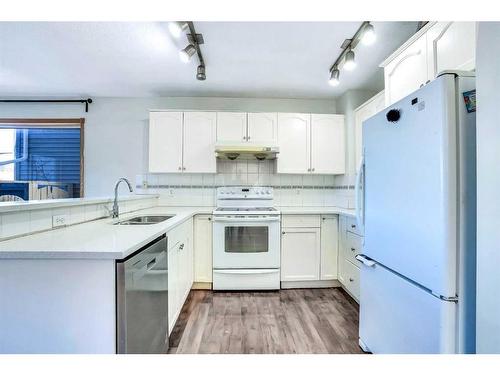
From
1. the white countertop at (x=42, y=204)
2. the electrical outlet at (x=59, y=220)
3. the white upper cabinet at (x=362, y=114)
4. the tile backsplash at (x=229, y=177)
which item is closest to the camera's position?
the white countertop at (x=42, y=204)

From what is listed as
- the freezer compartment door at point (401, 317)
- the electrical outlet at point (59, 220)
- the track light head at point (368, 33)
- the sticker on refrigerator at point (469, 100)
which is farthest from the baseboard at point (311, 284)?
the track light head at point (368, 33)

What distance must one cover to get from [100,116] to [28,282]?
2970 mm

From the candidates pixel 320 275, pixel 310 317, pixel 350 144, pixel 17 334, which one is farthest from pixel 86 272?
pixel 350 144

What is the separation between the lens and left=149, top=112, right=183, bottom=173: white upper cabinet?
2.98 metres

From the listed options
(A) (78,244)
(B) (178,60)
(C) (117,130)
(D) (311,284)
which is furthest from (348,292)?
Result: (C) (117,130)

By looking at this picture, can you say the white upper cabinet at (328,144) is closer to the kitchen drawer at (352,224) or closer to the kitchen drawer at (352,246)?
the kitchen drawer at (352,224)

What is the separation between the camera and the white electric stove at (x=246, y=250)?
103 inches

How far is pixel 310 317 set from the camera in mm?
2119

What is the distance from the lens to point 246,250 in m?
2.64

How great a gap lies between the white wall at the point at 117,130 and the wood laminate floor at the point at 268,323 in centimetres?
198

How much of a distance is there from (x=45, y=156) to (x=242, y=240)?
3.15m

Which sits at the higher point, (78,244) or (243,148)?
(243,148)

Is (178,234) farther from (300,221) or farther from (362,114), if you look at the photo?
(362,114)
